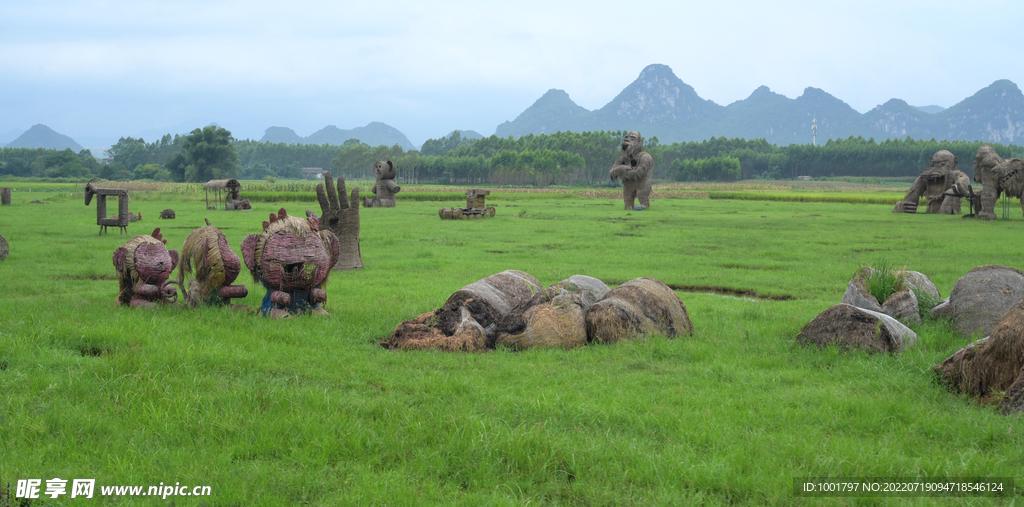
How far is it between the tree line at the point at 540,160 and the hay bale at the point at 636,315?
90.3 m

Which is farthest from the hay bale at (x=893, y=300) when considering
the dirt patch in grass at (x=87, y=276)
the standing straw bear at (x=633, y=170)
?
the standing straw bear at (x=633, y=170)

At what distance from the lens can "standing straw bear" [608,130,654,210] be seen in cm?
3500

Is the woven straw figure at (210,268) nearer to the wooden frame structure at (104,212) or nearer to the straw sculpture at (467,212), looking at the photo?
the wooden frame structure at (104,212)

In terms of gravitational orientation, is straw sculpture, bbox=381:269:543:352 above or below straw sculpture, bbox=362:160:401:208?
below

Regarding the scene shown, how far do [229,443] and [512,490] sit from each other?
2011mm

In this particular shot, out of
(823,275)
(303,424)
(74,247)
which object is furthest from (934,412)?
(74,247)

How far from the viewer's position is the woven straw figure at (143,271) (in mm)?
8438

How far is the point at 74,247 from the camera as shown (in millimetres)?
16797

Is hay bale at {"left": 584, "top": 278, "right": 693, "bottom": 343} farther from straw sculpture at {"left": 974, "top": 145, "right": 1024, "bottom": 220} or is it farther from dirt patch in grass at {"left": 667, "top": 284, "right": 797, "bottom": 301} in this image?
straw sculpture at {"left": 974, "top": 145, "right": 1024, "bottom": 220}

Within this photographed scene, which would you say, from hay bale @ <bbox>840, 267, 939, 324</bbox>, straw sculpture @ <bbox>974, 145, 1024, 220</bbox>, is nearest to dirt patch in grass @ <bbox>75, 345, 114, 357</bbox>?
hay bale @ <bbox>840, 267, 939, 324</bbox>

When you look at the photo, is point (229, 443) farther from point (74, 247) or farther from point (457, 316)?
point (74, 247)

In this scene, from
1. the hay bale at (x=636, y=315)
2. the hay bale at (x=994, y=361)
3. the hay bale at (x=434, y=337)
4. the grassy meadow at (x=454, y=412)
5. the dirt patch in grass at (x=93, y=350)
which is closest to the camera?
the grassy meadow at (x=454, y=412)

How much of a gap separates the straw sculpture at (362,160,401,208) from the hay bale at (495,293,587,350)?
32630 millimetres

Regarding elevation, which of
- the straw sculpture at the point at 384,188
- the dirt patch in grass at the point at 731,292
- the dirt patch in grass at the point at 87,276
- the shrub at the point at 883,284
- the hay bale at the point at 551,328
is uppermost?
the straw sculpture at the point at 384,188
